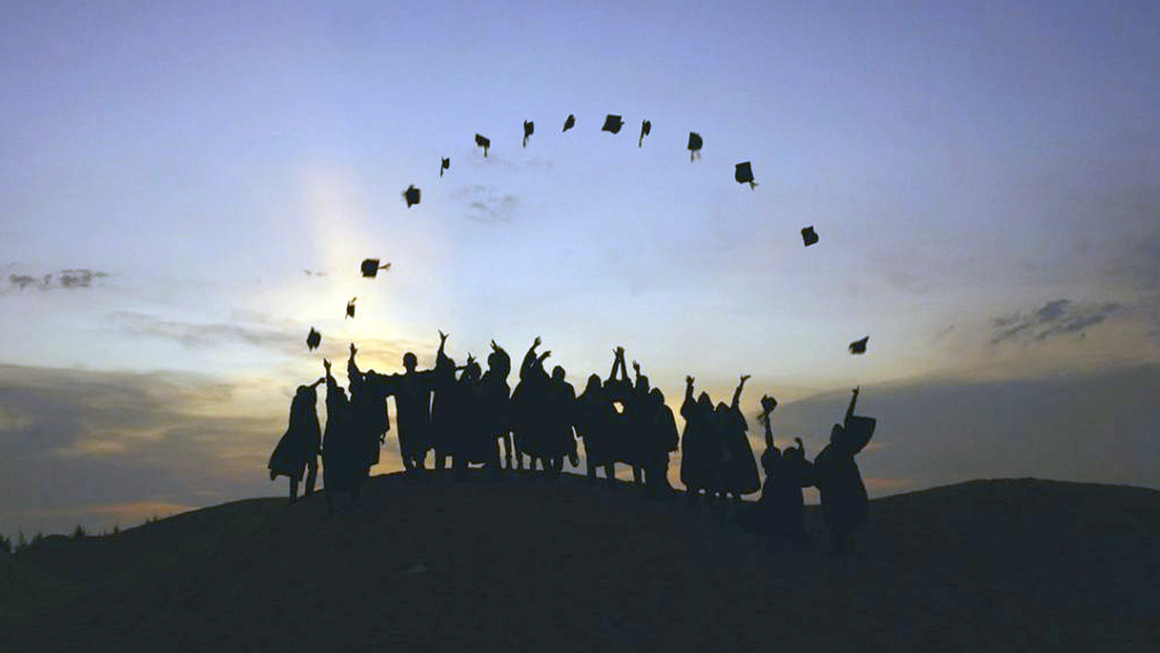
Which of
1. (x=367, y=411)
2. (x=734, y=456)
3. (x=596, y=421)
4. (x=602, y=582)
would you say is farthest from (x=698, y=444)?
(x=367, y=411)

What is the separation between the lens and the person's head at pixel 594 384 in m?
22.7

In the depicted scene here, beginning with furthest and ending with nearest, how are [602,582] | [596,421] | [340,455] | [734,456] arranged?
[596,421] → [734,456] → [340,455] → [602,582]

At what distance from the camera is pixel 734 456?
2186cm

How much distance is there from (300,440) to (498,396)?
13.1 ft

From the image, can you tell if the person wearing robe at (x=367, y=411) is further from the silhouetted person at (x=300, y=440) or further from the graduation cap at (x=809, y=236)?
the graduation cap at (x=809, y=236)

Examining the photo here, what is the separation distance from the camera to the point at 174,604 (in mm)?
17234

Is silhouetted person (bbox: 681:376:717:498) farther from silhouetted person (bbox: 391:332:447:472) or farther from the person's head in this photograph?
silhouetted person (bbox: 391:332:447:472)

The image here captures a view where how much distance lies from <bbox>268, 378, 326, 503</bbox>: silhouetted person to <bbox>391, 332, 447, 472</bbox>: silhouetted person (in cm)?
192

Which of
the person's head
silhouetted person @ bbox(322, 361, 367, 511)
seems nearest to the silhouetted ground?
silhouetted person @ bbox(322, 361, 367, 511)

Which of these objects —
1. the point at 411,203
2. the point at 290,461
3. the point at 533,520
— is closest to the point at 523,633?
the point at 533,520

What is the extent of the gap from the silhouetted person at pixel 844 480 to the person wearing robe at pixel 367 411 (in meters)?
8.34

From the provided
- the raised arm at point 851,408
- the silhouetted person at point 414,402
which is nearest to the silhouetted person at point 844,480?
the raised arm at point 851,408

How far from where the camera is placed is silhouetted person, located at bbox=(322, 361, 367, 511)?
20.1 metres

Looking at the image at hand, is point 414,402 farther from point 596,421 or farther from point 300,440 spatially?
point 596,421
